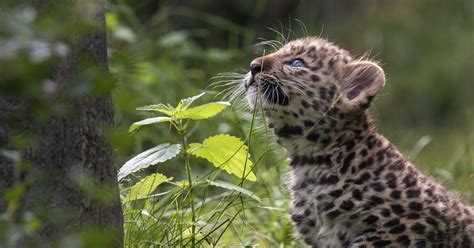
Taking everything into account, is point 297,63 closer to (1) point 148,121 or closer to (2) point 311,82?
(2) point 311,82

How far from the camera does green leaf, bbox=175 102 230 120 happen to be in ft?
13.6

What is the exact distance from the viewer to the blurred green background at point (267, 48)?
6070mm

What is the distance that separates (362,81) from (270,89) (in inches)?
17.4

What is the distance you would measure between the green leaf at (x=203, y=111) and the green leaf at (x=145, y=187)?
27cm

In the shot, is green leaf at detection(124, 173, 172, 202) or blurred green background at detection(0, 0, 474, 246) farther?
blurred green background at detection(0, 0, 474, 246)

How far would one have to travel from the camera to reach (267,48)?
885 cm

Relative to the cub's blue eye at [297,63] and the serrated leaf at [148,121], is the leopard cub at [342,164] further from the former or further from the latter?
the serrated leaf at [148,121]

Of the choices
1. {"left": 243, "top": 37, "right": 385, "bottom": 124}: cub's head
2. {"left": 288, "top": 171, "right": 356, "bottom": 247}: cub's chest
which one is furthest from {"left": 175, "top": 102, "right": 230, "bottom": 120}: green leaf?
{"left": 288, "top": 171, "right": 356, "bottom": 247}: cub's chest

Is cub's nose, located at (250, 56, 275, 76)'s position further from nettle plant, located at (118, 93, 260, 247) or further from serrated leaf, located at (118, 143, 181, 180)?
serrated leaf, located at (118, 143, 181, 180)

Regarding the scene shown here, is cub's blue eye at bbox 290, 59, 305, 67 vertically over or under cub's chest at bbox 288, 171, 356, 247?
over

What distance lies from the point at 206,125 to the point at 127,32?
3.03 ft

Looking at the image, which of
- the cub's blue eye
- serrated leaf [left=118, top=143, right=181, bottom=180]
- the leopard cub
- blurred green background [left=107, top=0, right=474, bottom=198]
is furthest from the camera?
blurred green background [left=107, top=0, right=474, bottom=198]

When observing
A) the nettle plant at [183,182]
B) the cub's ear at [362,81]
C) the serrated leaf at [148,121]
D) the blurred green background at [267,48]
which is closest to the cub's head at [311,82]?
the cub's ear at [362,81]

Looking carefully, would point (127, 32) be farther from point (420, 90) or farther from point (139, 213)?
point (420, 90)
